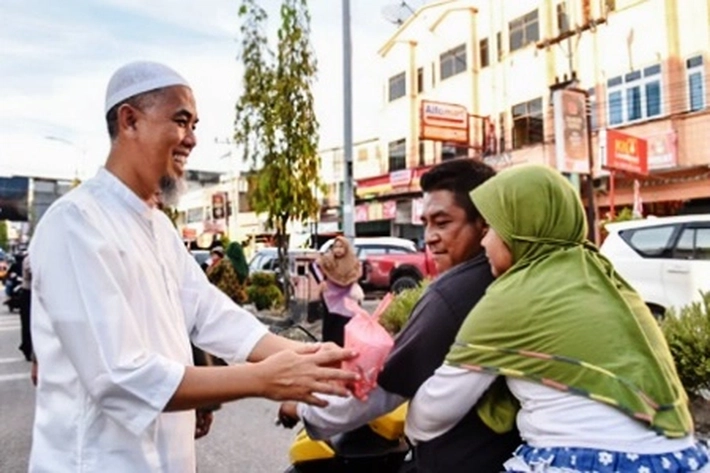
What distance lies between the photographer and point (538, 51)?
21.8 meters

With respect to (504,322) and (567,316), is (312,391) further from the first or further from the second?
(567,316)

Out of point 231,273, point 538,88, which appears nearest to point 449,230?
point 231,273

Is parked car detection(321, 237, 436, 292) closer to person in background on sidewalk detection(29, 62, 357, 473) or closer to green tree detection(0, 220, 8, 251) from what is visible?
person in background on sidewalk detection(29, 62, 357, 473)

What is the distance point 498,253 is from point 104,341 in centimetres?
90

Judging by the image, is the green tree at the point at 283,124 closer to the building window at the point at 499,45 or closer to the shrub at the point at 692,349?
the shrub at the point at 692,349

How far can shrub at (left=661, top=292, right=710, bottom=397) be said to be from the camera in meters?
4.29

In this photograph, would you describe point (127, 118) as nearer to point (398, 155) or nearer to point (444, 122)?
point (444, 122)

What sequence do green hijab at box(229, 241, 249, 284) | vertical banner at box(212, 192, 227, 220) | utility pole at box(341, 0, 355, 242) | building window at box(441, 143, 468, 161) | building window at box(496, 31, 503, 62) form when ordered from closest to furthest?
utility pole at box(341, 0, 355, 242) < green hijab at box(229, 241, 249, 284) < building window at box(496, 31, 503, 62) < building window at box(441, 143, 468, 161) < vertical banner at box(212, 192, 227, 220)

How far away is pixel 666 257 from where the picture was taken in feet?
25.8

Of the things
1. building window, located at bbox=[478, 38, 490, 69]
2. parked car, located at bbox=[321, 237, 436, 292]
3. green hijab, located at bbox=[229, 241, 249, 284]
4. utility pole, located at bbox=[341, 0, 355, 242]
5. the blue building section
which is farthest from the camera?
the blue building section

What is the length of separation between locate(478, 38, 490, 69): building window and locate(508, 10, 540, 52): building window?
142cm

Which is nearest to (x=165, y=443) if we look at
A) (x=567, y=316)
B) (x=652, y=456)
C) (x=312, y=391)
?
(x=312, y=391)

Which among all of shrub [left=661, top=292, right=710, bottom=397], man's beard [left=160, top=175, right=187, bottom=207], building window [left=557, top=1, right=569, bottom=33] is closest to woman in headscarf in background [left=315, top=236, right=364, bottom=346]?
shrub [left=661, top=292, right=710, bottom=397]

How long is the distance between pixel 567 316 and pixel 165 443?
953mm
